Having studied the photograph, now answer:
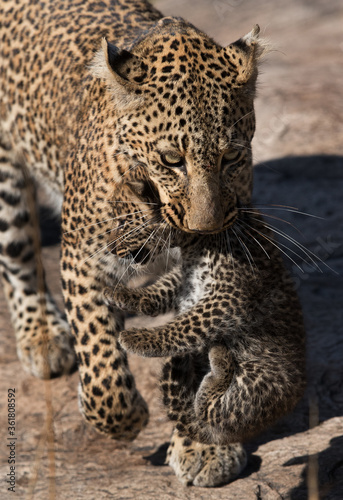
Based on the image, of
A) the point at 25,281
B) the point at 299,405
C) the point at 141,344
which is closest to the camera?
the point at 141,344

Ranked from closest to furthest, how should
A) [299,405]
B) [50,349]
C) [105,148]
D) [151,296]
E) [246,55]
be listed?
[151,296] → [246,55] → [105,148] → [299,405] → [50,349]

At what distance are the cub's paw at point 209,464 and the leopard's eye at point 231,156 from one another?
1729mm

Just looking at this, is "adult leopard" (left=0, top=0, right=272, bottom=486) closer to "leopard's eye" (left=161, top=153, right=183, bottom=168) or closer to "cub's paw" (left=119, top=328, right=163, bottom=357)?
"leopard's eye" (left=161, top=153, right=183, bottom=168)

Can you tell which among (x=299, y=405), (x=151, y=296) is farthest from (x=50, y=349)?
(x=151, y=296)

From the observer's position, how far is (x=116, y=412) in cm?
509

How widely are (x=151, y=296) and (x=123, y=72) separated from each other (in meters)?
1.22

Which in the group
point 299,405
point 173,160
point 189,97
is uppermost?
point 189,97

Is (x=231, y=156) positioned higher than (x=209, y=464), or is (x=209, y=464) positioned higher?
(x=231, y=156)

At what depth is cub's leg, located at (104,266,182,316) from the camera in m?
4.34

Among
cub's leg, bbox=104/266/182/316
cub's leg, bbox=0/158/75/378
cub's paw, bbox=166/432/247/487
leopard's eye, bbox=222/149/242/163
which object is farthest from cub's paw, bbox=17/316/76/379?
leopard's eye, bbox=222/149/242/163

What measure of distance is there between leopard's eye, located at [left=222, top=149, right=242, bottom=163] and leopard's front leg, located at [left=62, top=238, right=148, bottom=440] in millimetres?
1136

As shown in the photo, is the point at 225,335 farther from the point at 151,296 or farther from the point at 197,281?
the point at 151,296

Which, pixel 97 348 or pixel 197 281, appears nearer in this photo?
pixel 197 281

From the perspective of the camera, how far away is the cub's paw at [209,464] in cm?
481
